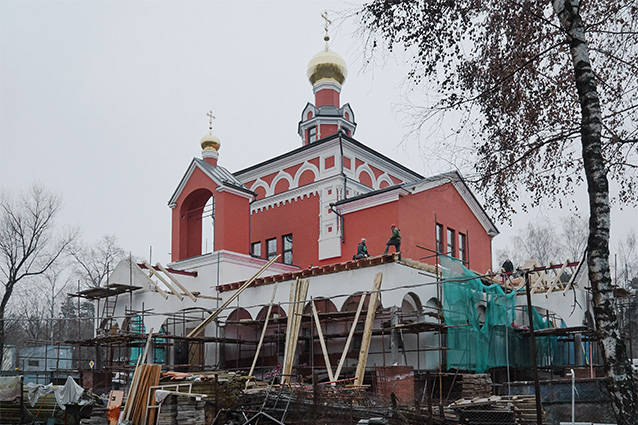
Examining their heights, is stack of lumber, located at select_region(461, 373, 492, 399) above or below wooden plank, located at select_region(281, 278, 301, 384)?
below

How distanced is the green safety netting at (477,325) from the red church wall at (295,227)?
803 centimetres

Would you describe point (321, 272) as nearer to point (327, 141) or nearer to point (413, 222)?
point (413, 222)

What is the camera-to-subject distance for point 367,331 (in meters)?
18.0

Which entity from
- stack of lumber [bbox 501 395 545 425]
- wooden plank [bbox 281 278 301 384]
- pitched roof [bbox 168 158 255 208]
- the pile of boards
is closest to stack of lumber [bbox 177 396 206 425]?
the pile of boards

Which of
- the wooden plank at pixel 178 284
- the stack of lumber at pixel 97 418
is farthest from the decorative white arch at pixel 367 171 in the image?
the stack of lumber at pixel 97 418

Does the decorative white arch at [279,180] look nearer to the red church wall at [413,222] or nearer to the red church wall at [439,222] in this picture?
the red church wall at [413,222]

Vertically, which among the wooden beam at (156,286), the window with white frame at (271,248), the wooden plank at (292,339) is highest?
the window with white frame at (271,248)

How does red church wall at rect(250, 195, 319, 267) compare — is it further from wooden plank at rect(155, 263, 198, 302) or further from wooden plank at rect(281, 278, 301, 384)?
wooden plank at rect(281, 278, 301, 384)

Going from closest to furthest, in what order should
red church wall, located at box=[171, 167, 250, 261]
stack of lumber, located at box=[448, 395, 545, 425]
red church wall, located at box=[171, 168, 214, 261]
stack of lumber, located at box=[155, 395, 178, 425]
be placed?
1. stack of lumber, located at box=[448, 395, 545, 425]
2. stack of lumber, located at box=[155, 395, 178, 425]
3. red church wall, located at box=[171, 167, 250, 261]
4. red church wall, located at box=[171, 168, 214, 261]

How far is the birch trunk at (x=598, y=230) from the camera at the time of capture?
9375 mm

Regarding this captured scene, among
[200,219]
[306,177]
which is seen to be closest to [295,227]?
[306,177]

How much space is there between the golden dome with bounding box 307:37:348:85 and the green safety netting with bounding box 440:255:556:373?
15055 mm

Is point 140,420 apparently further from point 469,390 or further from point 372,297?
point 469,390

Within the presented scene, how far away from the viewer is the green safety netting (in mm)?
18406
